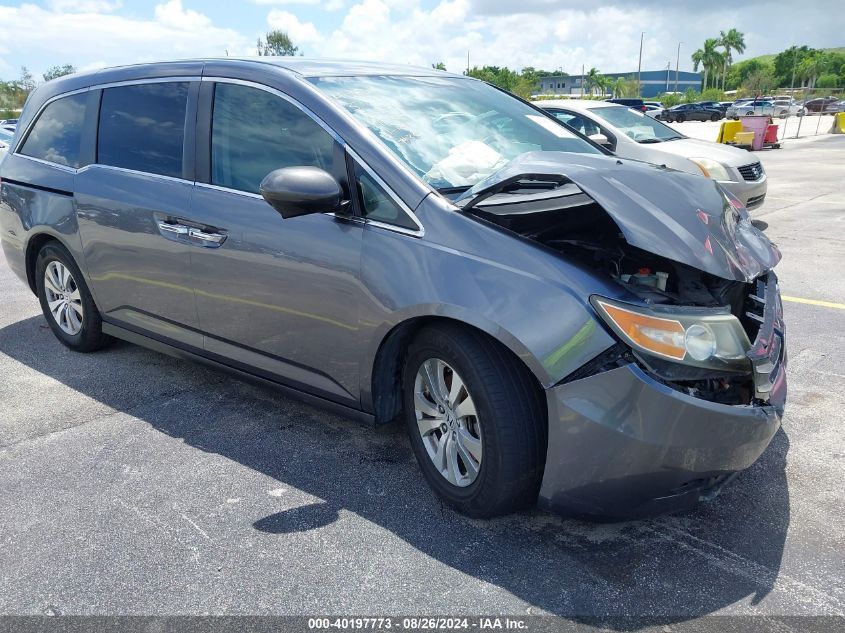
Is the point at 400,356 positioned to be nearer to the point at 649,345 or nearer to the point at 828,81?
the point at 649,345

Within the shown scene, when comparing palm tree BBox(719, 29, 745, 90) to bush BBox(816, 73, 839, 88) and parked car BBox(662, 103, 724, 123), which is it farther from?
parked car BBox(662, 103, 724, 123)

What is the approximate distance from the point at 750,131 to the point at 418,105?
2301 centimetres

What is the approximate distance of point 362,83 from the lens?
138 inches

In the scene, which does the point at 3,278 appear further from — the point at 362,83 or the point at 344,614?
the point at 344,614

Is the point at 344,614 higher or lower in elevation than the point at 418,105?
lower

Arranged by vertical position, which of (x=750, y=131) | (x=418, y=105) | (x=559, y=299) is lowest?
(x=750, y=131)

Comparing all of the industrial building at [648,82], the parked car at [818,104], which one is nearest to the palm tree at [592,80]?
the industrial building at [648,82]

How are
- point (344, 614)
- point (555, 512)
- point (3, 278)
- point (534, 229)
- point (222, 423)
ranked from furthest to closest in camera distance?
point (3, 278), point (222, 423), point (534, 229), point (555, 512), point (344, 614)

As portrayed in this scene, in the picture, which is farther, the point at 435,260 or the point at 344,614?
the point at 435,260

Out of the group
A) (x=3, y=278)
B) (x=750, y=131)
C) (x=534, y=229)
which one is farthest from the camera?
(x=750, y=131)

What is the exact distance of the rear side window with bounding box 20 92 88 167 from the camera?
4461mm

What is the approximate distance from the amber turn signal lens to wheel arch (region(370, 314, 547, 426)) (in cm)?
30

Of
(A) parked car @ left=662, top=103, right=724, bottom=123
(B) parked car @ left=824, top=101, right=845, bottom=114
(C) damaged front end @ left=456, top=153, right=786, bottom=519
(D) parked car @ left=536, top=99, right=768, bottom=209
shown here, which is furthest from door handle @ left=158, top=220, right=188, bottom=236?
(B) parked car @ left=824, top=101, right=845, bottom=114

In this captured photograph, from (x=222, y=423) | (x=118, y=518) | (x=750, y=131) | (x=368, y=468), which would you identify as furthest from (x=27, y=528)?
(x=750, y=131)
